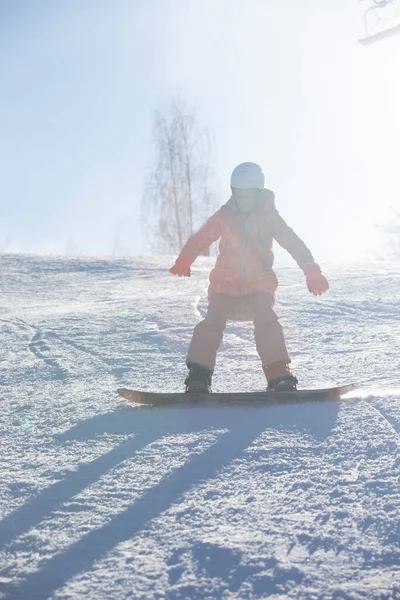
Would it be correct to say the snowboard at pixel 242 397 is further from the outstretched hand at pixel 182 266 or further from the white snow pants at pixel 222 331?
the outstretched hand at pixel 182 266

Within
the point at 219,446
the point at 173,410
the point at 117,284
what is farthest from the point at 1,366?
the point at 117,284

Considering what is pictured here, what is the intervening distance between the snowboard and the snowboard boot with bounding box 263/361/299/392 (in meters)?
0.13

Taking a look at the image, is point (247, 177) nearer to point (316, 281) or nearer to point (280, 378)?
point (316, 281)

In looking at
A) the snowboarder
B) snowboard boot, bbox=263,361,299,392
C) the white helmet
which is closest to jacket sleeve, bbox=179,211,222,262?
the snowboarder

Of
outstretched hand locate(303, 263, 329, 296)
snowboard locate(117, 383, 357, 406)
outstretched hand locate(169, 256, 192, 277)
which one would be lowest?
snowboard locate(117, 383, 357, 406)

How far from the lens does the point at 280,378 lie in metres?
3.21

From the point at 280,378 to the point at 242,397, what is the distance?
28 cm

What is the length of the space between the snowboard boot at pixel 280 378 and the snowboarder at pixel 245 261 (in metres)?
0.14

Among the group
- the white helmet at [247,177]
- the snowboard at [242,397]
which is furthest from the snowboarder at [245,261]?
the snowboard at [242,397]

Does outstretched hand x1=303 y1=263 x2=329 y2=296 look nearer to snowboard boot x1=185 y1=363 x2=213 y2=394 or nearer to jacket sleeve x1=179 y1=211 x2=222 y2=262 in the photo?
jacket sleeve x1=179 y1=211 x2=222 y2=262

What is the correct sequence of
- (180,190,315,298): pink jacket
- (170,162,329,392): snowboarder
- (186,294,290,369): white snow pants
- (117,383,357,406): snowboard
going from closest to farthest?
(117,383,357,406): snowboard → (186,294,290,369): white snow pants → (170,162,329,392): snowboarder → (180,190,315,298): pink jacket

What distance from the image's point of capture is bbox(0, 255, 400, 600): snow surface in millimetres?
1428

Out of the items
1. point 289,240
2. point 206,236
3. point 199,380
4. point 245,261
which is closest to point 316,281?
point 289,240

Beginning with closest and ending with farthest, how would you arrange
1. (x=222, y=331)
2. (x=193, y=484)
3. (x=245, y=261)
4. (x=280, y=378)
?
(x=193, y=484) < (x=280, y=378) < (x=222, y=331) < (x=245, y=261)
